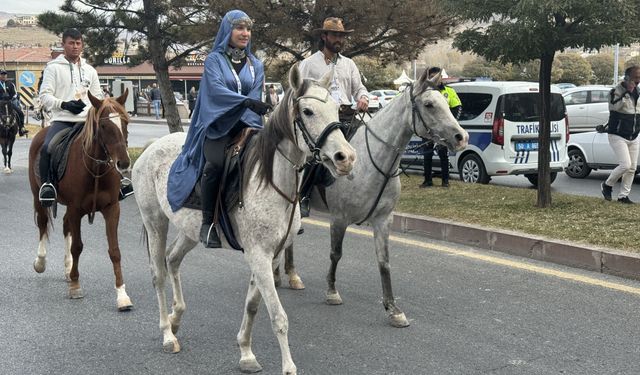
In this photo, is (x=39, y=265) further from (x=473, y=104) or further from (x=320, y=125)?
(x=473, y=104)

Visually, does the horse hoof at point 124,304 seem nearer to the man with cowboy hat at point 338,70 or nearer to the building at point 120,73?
the man with cowboy hat at point 338,70

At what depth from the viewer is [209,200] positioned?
4.79 metres

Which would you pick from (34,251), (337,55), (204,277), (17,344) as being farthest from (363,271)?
(34,251)

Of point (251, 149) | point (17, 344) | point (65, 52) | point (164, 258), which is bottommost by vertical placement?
point (17, 344)

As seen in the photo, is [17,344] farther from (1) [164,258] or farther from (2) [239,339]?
(2) [239,339]

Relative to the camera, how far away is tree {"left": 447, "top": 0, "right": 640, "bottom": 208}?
855cm

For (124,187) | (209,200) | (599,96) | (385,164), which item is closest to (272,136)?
(209,200)

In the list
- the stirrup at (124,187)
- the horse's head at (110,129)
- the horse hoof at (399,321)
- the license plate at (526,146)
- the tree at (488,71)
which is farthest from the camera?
the tree at (488,71)

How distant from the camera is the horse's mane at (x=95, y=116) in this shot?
6367mm

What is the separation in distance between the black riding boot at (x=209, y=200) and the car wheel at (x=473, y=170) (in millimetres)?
9739

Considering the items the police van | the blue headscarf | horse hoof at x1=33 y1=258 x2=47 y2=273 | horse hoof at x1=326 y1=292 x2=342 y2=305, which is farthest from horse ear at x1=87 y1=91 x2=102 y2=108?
the police van

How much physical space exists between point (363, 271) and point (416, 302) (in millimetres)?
1212

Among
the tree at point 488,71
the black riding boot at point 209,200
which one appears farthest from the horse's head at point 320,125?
the tree at point 488,71

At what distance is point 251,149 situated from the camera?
4.67m
